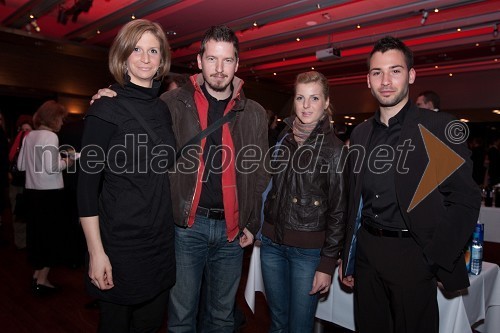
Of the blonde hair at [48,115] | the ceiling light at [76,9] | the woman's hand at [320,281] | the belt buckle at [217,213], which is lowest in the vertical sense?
the woman's hand at [320,281]

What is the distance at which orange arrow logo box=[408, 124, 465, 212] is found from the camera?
169 centimetres

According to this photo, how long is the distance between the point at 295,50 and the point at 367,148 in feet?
25.4

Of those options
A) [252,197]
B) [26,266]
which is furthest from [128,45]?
[26,266]

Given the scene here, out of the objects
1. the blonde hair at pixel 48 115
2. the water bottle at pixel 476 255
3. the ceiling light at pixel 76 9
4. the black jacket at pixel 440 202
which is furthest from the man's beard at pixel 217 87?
the ceiling light at pixel 76 9

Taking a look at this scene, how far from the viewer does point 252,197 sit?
206cm

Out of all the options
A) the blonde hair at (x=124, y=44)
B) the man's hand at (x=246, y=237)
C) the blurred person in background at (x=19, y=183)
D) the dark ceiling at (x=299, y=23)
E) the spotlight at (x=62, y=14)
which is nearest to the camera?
the blonde hair at (x=124, y=44)

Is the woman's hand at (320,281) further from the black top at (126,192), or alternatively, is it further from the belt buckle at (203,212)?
the black top at (126,192)

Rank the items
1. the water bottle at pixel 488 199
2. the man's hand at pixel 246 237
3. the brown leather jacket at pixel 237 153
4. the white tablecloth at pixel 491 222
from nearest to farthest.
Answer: the brown leather jacket at pixel 237 153 < the man's hand at pixel 246 237 < the white tablecloth at pixel 491 222 < the water bottle at pixel 488 199

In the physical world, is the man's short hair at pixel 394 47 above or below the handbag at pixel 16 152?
above

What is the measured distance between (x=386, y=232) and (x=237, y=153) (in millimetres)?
846

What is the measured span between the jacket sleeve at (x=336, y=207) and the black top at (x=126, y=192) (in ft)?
2.69

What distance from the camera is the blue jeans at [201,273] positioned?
6.17ft

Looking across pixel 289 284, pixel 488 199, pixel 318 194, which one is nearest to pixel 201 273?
pixel 289 284

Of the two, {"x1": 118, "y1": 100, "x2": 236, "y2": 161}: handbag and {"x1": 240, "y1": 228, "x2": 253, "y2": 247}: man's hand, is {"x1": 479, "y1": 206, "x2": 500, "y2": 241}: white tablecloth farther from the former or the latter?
{"x1": 118, "y1": 100, "x2": 236, "y2": 161}: handbag
